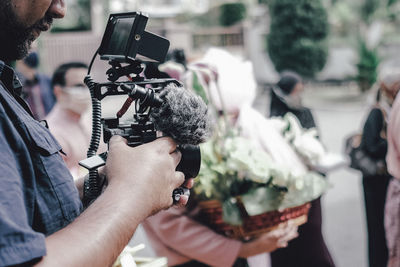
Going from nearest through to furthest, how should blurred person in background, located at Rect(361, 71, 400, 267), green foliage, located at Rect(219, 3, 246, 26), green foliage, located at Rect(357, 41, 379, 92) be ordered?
1. blurred person in background, located at Rect(361, 71, 400, 267)
2. green foliage, located at Rect(357, 41, 379, 92)
3. green foliage, located at Rect(219, 3, 246, 26)

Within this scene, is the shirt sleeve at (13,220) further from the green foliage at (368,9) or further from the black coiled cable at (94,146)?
the green foliage at (368,9)

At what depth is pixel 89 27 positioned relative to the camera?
18.8 metres

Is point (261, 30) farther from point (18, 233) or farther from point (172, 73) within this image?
point (18, 233)

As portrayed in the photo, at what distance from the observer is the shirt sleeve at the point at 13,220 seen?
833 millimetres

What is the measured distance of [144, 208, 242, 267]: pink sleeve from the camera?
7.66 feet

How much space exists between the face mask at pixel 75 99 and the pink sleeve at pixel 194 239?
5.23 feet

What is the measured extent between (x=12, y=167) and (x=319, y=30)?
1663 centimetres

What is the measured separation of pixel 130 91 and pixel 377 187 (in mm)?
3110

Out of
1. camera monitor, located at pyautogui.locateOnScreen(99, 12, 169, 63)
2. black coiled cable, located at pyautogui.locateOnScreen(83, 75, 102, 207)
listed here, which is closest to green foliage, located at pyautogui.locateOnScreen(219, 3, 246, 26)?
camera monitor, located at pyautogui.locateOnScreen(99, 12, 169, 63)

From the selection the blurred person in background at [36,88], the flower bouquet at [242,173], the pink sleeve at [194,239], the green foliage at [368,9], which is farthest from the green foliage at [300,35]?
the pink sleeve at [194,239]

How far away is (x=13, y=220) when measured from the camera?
34.0 inches

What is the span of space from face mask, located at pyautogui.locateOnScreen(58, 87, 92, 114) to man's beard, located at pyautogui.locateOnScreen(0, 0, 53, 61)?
8.26 feet

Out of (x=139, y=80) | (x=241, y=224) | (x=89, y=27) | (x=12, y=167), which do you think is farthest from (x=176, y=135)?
(x=89, y=27)

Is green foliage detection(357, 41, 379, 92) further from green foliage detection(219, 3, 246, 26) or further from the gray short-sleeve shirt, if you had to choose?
the gray short-sleeve shirt
